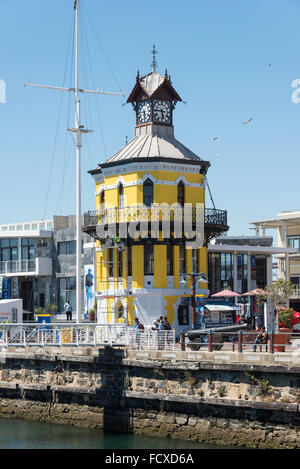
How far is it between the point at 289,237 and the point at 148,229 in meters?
36.6

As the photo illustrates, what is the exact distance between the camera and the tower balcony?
4566 cm

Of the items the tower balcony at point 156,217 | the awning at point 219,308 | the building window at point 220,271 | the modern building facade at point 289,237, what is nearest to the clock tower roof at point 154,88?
→ the tower balcony at point 156,217

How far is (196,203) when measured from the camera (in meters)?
47.2

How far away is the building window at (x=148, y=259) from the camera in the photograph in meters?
46.0

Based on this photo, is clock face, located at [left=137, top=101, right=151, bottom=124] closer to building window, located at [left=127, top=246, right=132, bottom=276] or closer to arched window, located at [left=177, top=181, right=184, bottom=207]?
arched window, located at [left=177, top=181, right=184, bottom=207]

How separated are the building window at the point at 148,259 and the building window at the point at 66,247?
16591 millimetres

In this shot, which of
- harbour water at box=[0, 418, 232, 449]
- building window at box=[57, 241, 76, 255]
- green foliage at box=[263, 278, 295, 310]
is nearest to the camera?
harbour water at box=[0, 418, 232, 449]

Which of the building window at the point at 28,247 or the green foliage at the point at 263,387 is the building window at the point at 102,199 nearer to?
the building window at the point at 28,247

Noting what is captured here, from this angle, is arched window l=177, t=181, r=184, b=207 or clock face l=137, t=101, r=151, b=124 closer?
arched window l=177, t=181, r=184, b=207

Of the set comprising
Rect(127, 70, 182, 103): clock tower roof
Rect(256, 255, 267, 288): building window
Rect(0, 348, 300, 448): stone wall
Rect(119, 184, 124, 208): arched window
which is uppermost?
Rect(127, 70, 182, 103): clock tower roof

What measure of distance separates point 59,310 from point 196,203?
1924cm

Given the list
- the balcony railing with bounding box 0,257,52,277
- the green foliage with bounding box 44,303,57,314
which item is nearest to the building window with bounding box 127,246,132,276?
the green foliage with bounding box 44,303,57,314

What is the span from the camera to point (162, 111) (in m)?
49.5

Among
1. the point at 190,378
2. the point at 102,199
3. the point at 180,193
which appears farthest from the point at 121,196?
the point at 190,378
